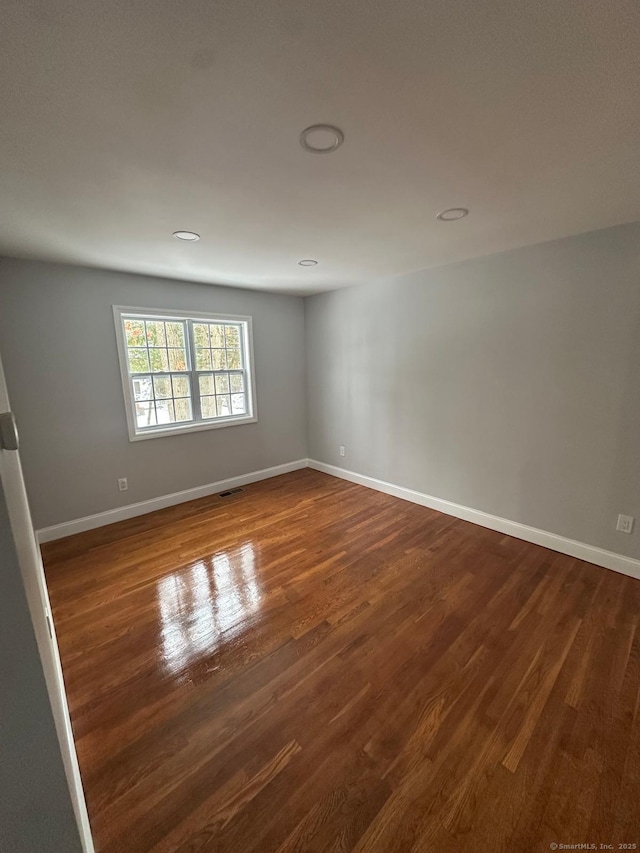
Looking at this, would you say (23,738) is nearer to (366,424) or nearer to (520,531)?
(520,531)

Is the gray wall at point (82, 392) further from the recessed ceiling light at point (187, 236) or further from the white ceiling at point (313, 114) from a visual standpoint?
the recessed ceiling light at point (187, 236)

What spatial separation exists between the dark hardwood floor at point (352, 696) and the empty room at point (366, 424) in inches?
0.5

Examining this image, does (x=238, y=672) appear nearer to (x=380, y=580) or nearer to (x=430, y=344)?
(x=380, y=580)

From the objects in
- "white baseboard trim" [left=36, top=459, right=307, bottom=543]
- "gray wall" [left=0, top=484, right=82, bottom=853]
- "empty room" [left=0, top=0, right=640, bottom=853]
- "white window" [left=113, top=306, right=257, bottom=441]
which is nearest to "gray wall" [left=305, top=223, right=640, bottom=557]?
"empty room" [left=0, top=0, right=640, bottom=853]

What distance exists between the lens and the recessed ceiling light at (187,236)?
7.25 ft

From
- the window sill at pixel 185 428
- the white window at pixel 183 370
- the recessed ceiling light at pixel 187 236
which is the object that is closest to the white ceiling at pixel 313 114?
the recessed ceiling light at pixel 187 236

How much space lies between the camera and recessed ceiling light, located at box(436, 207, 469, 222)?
1952 millimetres

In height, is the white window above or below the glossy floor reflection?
above

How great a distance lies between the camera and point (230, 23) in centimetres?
86

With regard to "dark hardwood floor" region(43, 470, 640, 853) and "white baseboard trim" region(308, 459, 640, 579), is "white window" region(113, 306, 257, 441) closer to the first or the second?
"dark hardwood floor" region(43, 470, 640, 853)

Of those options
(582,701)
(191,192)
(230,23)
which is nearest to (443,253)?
(191,192)

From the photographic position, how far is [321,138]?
4.28ft

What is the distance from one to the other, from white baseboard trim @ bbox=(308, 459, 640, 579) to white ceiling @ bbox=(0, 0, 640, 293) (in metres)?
2.30

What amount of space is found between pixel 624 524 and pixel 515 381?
127 centimetres
